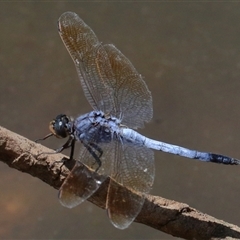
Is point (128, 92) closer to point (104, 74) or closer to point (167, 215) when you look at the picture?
point (104, 74)

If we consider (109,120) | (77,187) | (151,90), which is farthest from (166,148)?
(151,90)

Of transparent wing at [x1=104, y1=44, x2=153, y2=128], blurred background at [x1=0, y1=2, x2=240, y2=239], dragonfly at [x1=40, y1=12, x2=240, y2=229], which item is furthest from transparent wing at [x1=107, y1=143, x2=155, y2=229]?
blurred background at [x1=0, y1=2, x2=240, y2=239]

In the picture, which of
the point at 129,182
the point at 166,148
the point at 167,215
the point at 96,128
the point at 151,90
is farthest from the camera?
the point at 151,90

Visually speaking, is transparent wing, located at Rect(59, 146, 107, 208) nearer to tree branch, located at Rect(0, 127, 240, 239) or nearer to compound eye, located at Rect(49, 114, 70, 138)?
tree branch, located at Rect(0, 127, 240, 239)

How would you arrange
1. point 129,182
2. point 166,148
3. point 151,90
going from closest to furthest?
1. point 129,182
2. point 166,148
3. point 151,90

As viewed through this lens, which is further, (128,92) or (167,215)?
(128,92)

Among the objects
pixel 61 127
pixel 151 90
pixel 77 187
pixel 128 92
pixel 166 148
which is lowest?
pixel 77 187

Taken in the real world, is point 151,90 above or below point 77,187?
above
